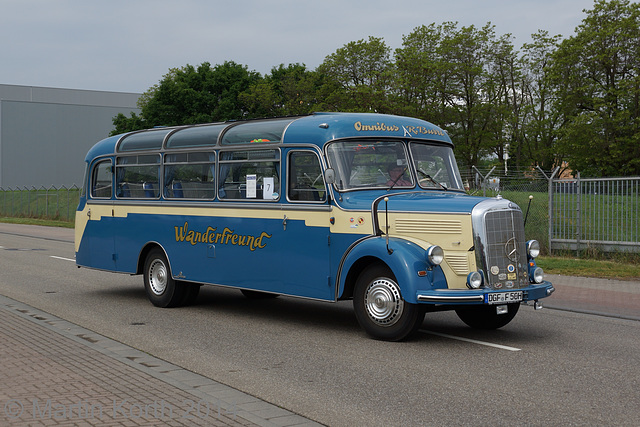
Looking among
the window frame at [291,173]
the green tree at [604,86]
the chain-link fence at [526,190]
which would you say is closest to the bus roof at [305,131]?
the window frame at [291,173]

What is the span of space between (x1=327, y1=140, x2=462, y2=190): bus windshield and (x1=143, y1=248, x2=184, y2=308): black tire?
3.69 metres

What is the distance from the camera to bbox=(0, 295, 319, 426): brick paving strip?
5.37m

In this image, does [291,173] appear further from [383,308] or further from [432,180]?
[383,308]

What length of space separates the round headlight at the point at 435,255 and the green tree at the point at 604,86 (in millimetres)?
35750

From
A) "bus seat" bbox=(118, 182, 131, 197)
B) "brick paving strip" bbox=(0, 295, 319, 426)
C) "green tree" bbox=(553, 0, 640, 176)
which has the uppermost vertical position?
"green tree" bbox=(553, 0, 640, 176)

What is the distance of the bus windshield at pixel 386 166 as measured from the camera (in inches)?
355

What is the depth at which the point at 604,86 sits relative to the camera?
1726 inches

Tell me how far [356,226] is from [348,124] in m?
1.38

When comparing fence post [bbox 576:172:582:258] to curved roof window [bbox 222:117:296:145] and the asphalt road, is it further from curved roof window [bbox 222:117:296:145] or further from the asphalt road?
curved roof window [bbox 222:117:296:145]

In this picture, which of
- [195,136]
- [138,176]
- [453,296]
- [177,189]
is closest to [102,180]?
[138,176]

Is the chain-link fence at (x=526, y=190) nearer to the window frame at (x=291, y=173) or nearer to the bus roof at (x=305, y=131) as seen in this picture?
the bus roof at (x=305, y=131)

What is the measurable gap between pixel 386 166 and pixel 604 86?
38656mm

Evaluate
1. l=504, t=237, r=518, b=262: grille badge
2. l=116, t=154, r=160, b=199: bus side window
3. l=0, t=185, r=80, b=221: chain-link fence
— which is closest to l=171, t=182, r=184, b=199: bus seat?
l=116, t=154, r=160, b=199: bus side window

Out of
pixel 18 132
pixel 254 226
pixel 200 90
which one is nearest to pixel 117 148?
pixel 254 226
